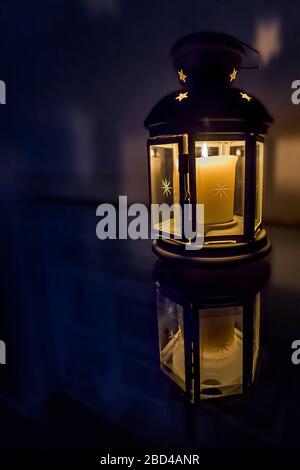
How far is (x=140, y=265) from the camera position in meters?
0.96

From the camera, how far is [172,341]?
0.58 metres

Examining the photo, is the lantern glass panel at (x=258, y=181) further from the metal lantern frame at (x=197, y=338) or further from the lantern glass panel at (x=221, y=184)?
the metal lantern frame at (x=197, y=338)

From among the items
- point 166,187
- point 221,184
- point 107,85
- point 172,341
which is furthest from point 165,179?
point 107,85

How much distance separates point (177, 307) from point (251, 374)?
5.9 inches

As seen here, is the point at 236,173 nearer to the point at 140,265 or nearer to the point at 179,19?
the point at 140,265

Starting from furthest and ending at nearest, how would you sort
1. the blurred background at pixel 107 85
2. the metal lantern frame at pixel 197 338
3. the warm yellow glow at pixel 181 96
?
the blurred background at pixel 107 85, the warm yellow glow at pixel 181 96, the metal lantern frame at pixel 197 338

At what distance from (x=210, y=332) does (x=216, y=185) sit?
27cm

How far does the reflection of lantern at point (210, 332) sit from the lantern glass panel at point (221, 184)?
0.09 m

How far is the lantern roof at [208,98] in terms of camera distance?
575 mm

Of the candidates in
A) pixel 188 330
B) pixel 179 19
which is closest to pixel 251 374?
pixel 188 330

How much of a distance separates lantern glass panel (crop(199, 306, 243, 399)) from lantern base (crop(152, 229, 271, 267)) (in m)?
0.10

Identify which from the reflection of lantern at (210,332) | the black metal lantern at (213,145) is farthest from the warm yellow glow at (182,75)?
the reflection of lantern at (210,332)
